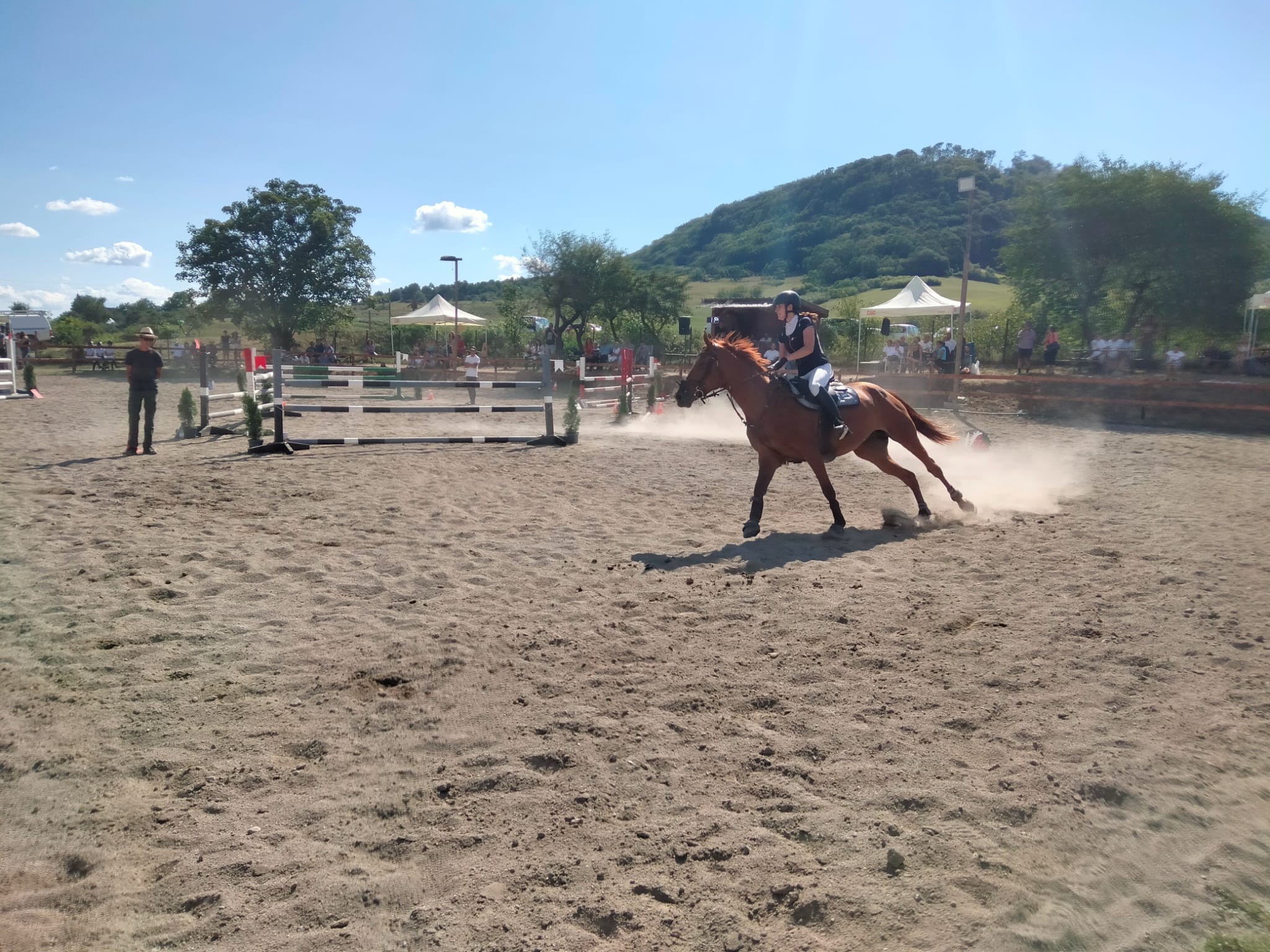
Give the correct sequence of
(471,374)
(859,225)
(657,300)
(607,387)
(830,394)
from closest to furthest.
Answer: (830,394)
(471,374)
(607,387)
(657,300)
(859,225)

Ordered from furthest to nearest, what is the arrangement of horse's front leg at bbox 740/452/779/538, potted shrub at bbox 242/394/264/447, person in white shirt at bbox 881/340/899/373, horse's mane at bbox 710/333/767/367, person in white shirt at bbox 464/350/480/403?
person in white shirt at bbox 881/340/899/373
person in white shirt at bbox 464/350/480/403
potted shrub at bbox 242/394/264/447
horse's mane at bbox 710/333/767/367
horse's front leg at bbox 740/452/779/538

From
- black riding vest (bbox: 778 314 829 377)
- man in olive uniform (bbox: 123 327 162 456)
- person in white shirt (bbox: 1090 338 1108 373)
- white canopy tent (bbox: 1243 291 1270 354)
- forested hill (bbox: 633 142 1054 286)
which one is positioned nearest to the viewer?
black riding vest (bbox: 778 314 829 377)

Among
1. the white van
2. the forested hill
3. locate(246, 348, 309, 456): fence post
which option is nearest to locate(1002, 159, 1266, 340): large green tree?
locate(246, 348, 309, 456): fence post

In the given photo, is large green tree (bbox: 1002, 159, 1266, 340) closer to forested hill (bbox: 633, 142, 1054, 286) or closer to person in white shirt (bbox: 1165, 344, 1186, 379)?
person in white shirt (bbox: 1165, 344, 1186, 379)

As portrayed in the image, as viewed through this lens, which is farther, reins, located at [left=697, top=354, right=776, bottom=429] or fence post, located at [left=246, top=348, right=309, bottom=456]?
fence post, located at [left=246, top=348, right=309, bottom=456]

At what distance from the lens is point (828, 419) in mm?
7633

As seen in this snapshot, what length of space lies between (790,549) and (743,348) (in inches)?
87.8

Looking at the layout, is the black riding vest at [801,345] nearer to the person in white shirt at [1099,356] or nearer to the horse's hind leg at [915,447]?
the horse's hind leg at [915,447]

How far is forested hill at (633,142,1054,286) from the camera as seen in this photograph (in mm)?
107812

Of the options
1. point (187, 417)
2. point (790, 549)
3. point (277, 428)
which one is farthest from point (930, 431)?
point (187, 417)

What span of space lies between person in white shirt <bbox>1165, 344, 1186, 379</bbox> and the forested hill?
81.2 metres

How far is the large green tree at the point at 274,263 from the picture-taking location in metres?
36.9

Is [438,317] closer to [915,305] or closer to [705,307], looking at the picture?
[915,305]

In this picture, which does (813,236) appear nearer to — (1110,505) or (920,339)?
(920,339)
